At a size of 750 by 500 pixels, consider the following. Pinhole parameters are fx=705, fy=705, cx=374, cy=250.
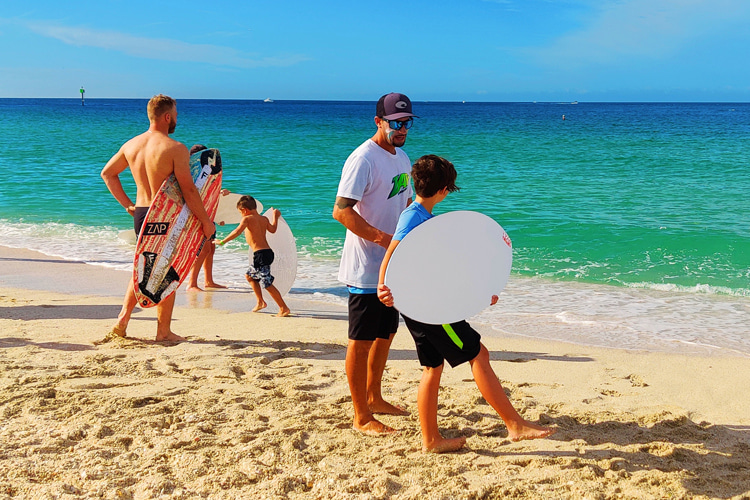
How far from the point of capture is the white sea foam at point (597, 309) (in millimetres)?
5672

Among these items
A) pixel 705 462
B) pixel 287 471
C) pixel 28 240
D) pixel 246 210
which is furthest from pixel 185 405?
pixel 28 240

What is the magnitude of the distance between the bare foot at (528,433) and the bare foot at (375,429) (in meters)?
0.55

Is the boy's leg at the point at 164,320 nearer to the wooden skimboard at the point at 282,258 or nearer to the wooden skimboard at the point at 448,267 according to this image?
the wooden skimboard at the point at 282,258

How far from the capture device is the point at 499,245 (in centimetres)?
309

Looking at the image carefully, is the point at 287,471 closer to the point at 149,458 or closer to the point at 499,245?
the point at 149,458

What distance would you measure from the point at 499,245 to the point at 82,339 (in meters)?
3.22

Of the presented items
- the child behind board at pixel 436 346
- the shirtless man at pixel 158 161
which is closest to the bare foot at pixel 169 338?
the shirtless man at pixel 158 161

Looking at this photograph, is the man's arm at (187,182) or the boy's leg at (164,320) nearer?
the man's arm at (187,182)

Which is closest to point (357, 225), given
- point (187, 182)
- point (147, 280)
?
point (187, 182)

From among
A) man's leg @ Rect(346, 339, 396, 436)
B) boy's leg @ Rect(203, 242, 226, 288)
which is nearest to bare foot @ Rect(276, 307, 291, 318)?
boy's leg @ Rect(203, 242, 226, 288)

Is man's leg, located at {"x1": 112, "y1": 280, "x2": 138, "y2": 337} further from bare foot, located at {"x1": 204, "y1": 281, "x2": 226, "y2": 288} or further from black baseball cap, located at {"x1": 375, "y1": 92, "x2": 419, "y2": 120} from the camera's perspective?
black baseball cap, located at {"x1": 375, "y1": 92, "x2": 419, "y2": 120}

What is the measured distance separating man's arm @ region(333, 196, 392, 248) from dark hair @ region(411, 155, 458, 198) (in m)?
0.27

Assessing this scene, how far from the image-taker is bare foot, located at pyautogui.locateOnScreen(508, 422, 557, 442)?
322cm

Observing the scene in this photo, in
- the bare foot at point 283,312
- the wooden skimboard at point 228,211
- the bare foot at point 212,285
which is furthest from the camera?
the wooden skimboard at point 228,211
